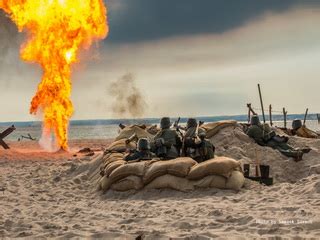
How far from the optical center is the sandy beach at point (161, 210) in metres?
6.63

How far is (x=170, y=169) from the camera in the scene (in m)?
10.5

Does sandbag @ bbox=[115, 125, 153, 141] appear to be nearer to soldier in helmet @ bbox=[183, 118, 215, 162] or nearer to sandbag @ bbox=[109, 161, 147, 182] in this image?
soldier in helmet @ bbox=[183, 118, 215, 162]

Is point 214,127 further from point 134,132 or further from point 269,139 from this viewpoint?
point 134,132

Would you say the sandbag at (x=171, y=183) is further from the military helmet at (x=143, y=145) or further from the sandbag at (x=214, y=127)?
the sandbag at (x=214, y=127)

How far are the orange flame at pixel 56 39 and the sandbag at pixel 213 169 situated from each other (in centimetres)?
1568

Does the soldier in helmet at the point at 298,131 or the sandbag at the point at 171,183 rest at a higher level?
the soldier in helmet at the point at 298,131

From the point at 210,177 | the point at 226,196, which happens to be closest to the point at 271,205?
the point at 226,196

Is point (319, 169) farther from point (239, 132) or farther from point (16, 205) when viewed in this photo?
point (16, 205)

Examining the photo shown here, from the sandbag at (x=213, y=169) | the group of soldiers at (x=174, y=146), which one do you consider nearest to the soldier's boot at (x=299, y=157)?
the group of soldiers at (x=174, y=146)

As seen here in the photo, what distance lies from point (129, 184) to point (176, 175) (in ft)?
3.62

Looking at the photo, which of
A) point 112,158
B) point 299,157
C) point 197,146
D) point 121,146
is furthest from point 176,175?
point 299,157

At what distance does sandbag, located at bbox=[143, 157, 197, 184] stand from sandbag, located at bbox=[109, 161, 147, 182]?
21 cm

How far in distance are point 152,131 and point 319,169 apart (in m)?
5.62

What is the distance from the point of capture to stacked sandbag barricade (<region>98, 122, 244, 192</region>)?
33.5ft
